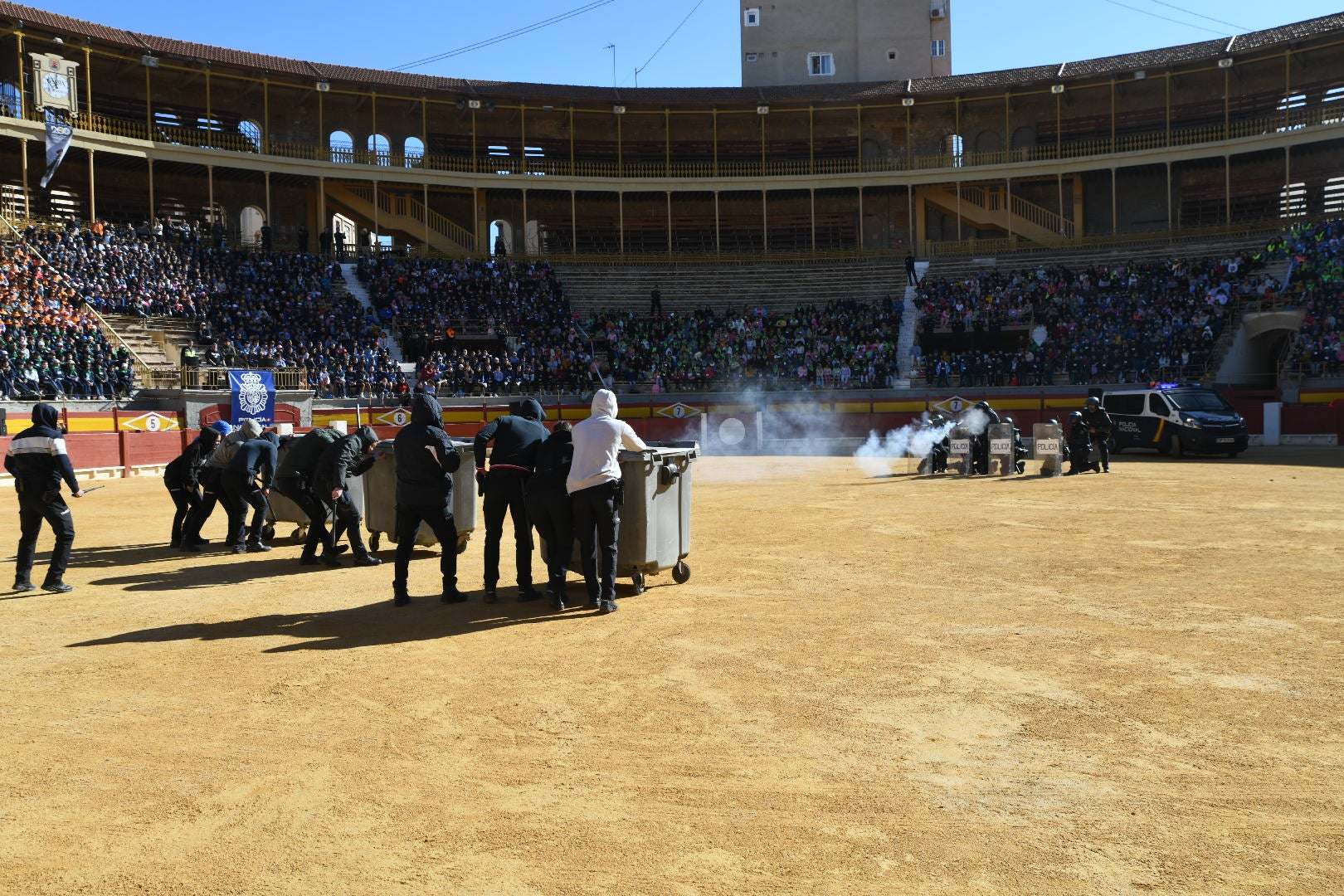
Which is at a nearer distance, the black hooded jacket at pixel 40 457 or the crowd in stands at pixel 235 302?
the black hooded jacket at pixel 40 457

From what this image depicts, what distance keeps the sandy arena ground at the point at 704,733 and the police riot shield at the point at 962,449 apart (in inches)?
455

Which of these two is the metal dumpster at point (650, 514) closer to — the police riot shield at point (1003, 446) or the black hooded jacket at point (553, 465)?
the black hooded jacket at point (553, 465)

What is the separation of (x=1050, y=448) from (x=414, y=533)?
1618 cm

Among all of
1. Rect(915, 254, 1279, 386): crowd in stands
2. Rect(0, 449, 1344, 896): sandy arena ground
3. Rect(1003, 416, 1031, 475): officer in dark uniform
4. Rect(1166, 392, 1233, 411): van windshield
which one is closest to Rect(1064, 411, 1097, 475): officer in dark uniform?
Rect(1003, 416, 1031, 475): officer in dark uniform

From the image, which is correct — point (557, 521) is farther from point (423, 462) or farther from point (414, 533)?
point (414, 533)

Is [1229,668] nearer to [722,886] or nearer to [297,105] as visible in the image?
[722,886]

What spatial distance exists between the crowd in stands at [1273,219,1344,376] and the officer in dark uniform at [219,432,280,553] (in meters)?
31.2

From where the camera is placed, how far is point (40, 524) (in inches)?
440

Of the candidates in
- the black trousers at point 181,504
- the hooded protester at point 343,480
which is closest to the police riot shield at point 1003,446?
the hooded protester at point 343,480

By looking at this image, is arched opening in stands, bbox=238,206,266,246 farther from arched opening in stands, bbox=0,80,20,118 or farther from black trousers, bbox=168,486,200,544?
black trousers, bbox=168,486,200,544

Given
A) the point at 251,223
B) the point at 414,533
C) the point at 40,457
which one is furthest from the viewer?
the point at 251,223

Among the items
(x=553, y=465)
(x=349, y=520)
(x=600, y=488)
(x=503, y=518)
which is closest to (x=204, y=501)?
(x=349, y=520)

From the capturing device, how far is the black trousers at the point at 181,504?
14391mm

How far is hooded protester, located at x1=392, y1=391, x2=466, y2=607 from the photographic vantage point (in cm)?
983
